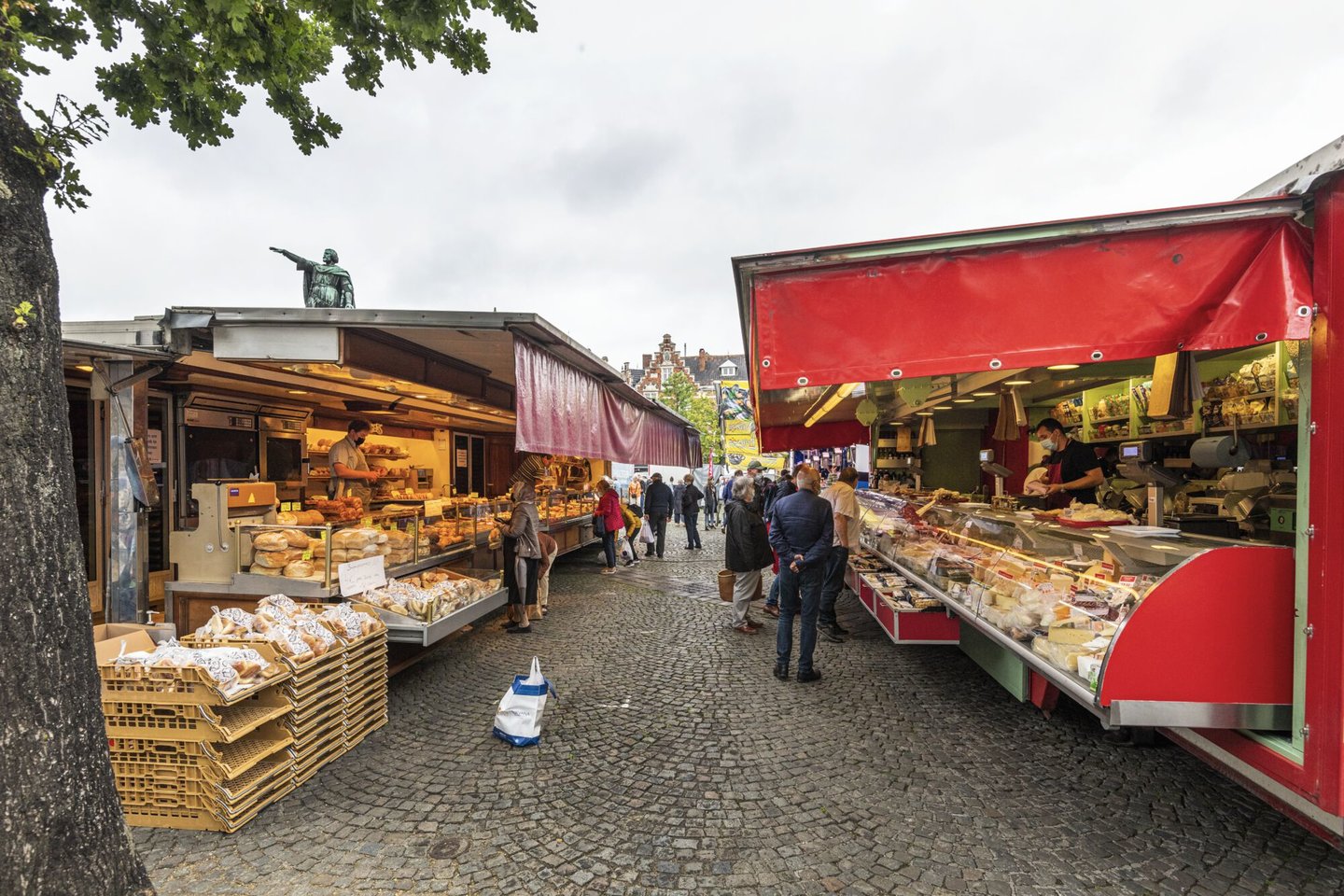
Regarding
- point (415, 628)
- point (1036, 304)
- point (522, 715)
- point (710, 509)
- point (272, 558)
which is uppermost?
point (1036, 304)

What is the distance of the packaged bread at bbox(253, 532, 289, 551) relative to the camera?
4.79m

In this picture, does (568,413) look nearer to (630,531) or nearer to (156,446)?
(156,446)

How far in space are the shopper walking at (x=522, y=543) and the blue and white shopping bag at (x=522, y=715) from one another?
2811 millimetres

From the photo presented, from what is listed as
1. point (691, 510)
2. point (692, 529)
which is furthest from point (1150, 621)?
point (692, 529)

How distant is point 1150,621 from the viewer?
2.50 meters

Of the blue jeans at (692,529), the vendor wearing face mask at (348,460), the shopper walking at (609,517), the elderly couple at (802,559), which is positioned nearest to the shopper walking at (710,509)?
the blue jeans at (692,529)

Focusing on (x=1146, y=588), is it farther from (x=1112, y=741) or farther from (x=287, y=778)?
(x=287, y=778)

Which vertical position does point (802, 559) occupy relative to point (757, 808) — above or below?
above

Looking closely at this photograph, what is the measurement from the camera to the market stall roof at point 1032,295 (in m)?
2.23

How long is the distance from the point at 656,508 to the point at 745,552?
6136 mm

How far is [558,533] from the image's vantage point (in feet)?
34.5

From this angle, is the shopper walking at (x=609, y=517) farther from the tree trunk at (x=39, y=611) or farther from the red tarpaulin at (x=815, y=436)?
the tree trunk at (x=39, y=611)

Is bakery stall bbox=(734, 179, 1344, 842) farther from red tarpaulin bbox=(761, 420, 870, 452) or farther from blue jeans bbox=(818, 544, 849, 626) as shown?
red tarpaulin bbox=(761, 420, 870, 452)

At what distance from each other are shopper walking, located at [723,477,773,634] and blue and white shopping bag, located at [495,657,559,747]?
322 cm
